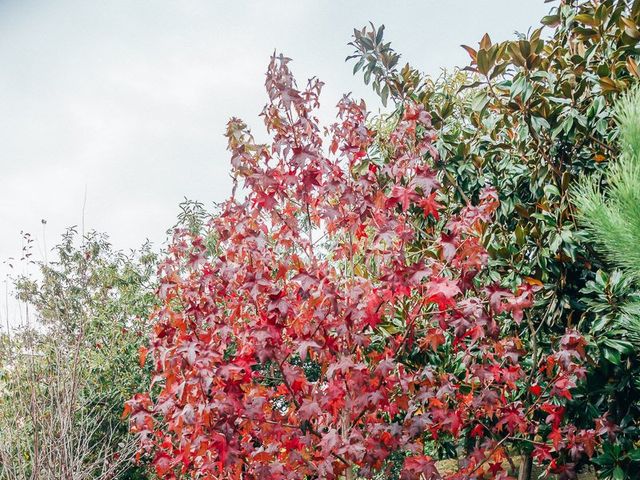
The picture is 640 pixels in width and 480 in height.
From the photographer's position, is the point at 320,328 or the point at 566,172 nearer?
the point at 320,328

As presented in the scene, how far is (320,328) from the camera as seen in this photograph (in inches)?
103

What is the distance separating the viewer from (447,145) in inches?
134

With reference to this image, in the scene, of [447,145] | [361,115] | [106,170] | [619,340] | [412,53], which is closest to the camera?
[619,340]

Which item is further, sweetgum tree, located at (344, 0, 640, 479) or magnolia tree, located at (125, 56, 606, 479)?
sweetgum tree, located at (344, 0, 640, 479)

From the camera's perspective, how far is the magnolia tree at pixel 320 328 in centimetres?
245

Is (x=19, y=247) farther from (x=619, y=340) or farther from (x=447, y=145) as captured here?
(x=619, y=340)

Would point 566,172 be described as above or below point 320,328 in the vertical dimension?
above

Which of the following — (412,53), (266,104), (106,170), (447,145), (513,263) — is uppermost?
(106,170)

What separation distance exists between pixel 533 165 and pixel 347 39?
1.39 meters

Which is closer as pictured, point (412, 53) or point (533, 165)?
point (533, 165)

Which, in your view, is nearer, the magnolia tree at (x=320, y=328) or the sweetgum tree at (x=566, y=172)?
the magnolia tree at (x=320, y=328)

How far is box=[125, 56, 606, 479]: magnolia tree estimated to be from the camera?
245 centimetres

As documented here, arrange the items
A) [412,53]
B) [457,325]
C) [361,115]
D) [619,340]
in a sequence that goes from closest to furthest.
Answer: [457,325] → [619,340] → [361,115] → [412,53]

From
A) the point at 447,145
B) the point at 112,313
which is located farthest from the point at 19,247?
→ the point at 447,145
